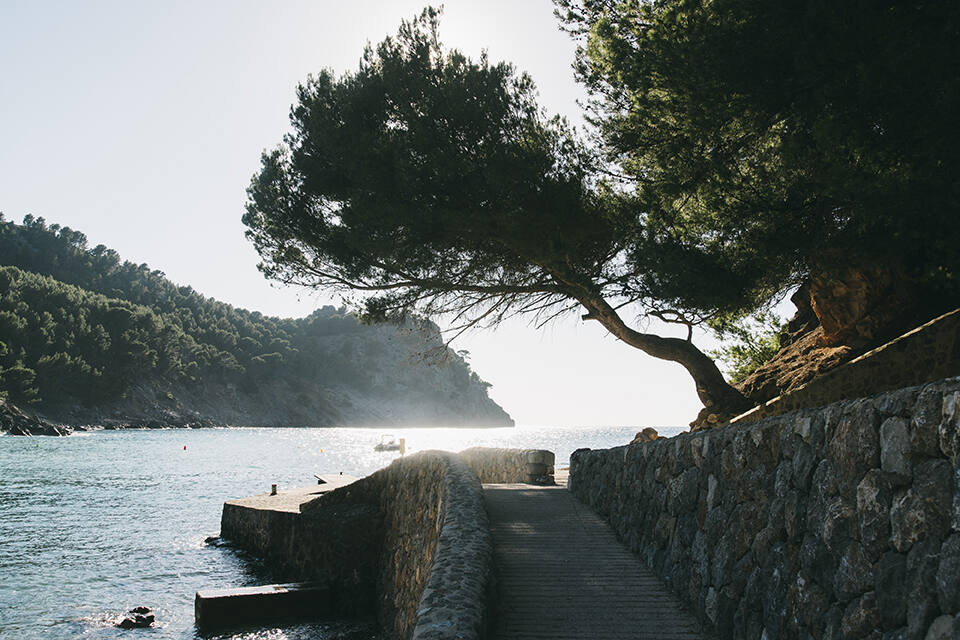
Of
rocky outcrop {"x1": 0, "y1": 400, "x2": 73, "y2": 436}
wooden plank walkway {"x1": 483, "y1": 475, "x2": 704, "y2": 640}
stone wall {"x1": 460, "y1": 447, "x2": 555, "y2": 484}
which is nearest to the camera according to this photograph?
wooden plank walkway {"x1": 483, "y1": 475, "x2": 704, "y2": 640}

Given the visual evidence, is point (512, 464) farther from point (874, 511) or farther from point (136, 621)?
point (874, 511)

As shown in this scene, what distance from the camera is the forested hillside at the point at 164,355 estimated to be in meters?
87.4

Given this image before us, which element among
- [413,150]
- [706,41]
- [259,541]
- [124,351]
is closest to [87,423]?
[124,351]

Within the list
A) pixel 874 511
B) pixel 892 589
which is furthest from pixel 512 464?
pixel 892 589

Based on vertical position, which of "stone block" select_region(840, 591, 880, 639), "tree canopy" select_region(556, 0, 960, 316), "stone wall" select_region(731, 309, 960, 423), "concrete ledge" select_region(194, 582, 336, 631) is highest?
"tree canopy" select_region(556, 0, 960, 316)

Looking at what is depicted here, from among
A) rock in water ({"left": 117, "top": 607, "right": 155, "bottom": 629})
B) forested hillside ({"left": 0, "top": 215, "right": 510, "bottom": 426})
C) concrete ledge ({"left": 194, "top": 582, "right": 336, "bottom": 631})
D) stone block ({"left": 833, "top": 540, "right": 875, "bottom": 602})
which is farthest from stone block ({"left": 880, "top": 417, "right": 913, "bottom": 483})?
forested hillside ({"left": 0, "top": 215, "right": 510, "bottom": 426})

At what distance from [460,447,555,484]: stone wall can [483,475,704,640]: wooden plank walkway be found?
16.9ft

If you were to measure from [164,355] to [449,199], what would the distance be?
333 ft

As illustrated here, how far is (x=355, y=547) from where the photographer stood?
14.1 meters

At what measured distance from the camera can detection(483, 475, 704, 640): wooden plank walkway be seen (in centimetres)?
539

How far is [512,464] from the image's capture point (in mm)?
16516

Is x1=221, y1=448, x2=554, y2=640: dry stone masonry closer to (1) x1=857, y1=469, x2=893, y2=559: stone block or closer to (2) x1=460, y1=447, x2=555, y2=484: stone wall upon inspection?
(2) x1=460, y1=447, x2=555, y2=484: stone wall

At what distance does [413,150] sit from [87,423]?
96316 millimetres

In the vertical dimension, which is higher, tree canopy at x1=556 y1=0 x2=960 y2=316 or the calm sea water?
tree canopy at x1=556 y1=0 x2=960 y2=316
